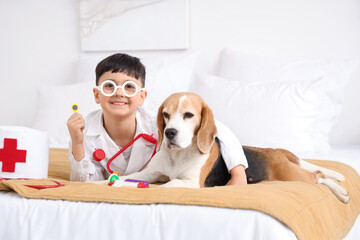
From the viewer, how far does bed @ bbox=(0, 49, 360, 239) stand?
149cm

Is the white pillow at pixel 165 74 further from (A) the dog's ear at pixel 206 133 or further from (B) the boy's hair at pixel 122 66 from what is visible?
(A) the dog's ear at pixel 206 133

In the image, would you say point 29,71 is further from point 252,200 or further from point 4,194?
point 252,200

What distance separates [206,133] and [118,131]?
0.54 m

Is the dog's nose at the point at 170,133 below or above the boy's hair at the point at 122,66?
below

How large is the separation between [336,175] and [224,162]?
1.68 ft

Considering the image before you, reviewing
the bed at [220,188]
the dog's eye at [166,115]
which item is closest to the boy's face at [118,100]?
the dog's eye at [166,115]

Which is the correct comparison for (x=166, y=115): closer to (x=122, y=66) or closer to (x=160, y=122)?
(x=160, y=122)

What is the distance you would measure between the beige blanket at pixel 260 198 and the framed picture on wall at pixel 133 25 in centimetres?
218

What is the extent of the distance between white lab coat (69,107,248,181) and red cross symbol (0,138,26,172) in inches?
11.9

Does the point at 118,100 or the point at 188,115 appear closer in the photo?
the point at 188,115

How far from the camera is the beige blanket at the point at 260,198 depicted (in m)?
1.49

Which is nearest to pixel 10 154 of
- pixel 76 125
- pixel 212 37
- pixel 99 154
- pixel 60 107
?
pixel 76 125

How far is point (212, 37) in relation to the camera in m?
3.86

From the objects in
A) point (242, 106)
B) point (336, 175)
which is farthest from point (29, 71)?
point (336, 175)
